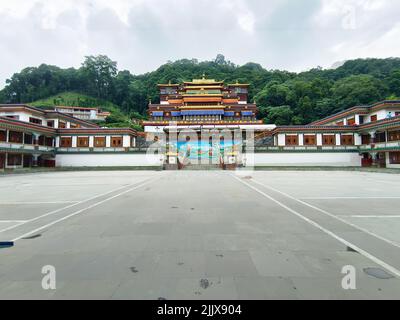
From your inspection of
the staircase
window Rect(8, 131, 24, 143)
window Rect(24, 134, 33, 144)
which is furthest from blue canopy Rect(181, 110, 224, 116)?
window Rect(8, 131, 24, 143)

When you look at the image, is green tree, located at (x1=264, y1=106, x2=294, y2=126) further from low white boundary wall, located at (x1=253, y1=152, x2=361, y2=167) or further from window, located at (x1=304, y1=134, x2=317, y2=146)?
low white boundary wall, located at (x1=253, y1=152, x2=361, y2=167)

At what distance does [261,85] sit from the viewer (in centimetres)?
7956

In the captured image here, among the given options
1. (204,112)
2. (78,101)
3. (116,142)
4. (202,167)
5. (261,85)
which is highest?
(261,85)

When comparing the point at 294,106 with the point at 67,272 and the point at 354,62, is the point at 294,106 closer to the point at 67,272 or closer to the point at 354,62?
the point at 354,62

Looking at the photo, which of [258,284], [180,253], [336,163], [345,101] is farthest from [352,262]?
[345,101]

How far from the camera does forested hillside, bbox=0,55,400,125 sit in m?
57.0

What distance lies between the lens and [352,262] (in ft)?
12.0

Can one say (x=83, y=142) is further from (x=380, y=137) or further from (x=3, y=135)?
(x=380, y=137)

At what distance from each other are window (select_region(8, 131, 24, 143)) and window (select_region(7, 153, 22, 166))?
6.49 feet

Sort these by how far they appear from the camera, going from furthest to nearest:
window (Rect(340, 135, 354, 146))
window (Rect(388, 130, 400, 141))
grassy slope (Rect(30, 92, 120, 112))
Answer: grassy slope (Rect(30, 92, 120, 112)) < window (Rect(340, 135, 354, 146)) < window (Rect(388, 130, 400, 141))

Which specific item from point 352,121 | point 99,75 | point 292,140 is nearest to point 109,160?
point 292,140

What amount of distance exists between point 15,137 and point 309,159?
139ft

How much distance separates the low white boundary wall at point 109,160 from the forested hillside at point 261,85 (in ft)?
122

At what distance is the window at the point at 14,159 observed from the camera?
29500mm
